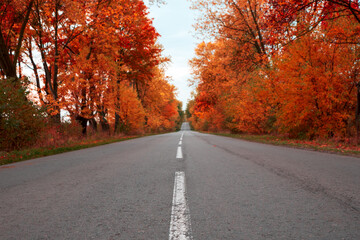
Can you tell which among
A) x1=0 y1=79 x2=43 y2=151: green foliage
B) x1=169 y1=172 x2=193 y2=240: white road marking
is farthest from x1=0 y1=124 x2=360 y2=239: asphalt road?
x1=0 y1=79 x2=43 y2=151: green foliage

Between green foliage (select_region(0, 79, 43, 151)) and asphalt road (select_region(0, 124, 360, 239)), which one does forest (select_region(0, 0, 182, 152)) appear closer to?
green foliage (select_region(0, 79, 43, 151))

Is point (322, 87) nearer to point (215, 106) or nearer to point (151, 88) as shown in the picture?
point (215, 106)

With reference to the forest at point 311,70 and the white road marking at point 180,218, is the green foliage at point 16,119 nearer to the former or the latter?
the white road marking at point 180,218

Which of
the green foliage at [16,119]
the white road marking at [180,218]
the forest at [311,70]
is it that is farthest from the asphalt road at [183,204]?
the forest at [311,70]

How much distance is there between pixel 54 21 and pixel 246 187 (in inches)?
577

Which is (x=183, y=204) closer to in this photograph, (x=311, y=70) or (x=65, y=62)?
(x=311, y=70)

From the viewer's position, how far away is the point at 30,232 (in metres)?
2.15

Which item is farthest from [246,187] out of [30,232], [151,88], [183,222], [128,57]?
[151,88]

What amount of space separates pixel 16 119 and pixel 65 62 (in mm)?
9354

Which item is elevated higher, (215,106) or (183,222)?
(215,106)

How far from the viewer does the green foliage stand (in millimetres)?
7906

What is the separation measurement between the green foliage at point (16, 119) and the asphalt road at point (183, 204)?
13.9 ft

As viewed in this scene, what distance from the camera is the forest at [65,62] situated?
893cm

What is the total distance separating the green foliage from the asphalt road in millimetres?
4245
